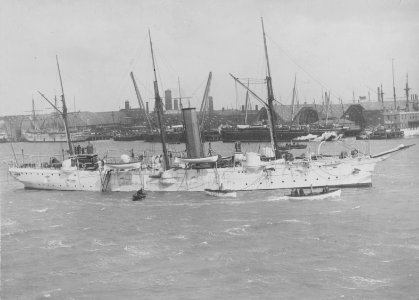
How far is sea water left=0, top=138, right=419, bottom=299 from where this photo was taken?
682 inches

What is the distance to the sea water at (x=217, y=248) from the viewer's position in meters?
17.3

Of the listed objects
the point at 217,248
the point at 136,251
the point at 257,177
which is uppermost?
the point at 257,177

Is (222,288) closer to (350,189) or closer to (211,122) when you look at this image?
(350,189)

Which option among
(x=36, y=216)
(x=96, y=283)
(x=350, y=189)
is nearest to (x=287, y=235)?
(x=96, y=283)

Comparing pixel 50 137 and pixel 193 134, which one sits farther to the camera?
pixel 50 137

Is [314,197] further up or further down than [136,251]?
further up

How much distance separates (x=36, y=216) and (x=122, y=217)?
18.6 ft

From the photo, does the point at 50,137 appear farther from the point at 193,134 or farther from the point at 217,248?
the point at 217,248

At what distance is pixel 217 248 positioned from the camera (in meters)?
21.9

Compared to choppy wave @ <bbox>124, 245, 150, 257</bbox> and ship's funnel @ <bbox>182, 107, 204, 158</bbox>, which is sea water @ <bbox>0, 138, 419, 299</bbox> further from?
ship's funnel @ <bbox>182, 107, 204, 158</bbox>

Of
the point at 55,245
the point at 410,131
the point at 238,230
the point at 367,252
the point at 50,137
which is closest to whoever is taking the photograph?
the point at 367,252

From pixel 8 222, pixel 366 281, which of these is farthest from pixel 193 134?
pixel 366 281

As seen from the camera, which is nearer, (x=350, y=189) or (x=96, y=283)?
(x=96, y=283)

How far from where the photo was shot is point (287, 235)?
76.7 feet
